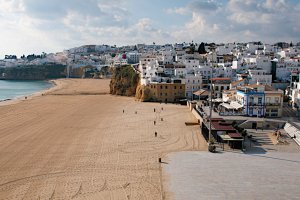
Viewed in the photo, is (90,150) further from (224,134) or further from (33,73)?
(33,73)

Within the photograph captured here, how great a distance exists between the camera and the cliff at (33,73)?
4872 inches

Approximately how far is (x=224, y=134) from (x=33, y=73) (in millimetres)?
112689

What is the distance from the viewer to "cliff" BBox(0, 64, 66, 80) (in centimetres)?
12375

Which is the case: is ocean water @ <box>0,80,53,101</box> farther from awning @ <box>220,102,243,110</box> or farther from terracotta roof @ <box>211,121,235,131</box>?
terracotta roof @ <box>211,121,235,131</box>

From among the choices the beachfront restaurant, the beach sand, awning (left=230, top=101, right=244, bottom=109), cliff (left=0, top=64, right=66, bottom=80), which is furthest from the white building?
cliff (left=0, top=64, right=66, bottom=80)

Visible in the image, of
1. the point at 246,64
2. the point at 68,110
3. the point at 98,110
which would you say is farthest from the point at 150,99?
the point at 246,64

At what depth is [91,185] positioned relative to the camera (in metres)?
17.8

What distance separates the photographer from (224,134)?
25266 mm

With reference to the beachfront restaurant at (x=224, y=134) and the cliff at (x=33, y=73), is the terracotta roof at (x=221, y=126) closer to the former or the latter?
the beachfront restaurant at (x=224, y=134)

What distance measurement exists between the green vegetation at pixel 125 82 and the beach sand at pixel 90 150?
1741 centimetres

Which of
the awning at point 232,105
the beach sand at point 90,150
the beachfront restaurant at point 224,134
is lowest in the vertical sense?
the beach sand at point 90,150

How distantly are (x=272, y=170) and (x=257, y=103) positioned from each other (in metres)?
14.7

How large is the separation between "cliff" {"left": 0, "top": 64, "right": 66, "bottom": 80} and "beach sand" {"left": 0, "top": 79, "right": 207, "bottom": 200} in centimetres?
8601

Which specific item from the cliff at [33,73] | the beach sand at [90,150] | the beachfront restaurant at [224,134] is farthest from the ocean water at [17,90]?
the beachfront restaurant at [224,134]
